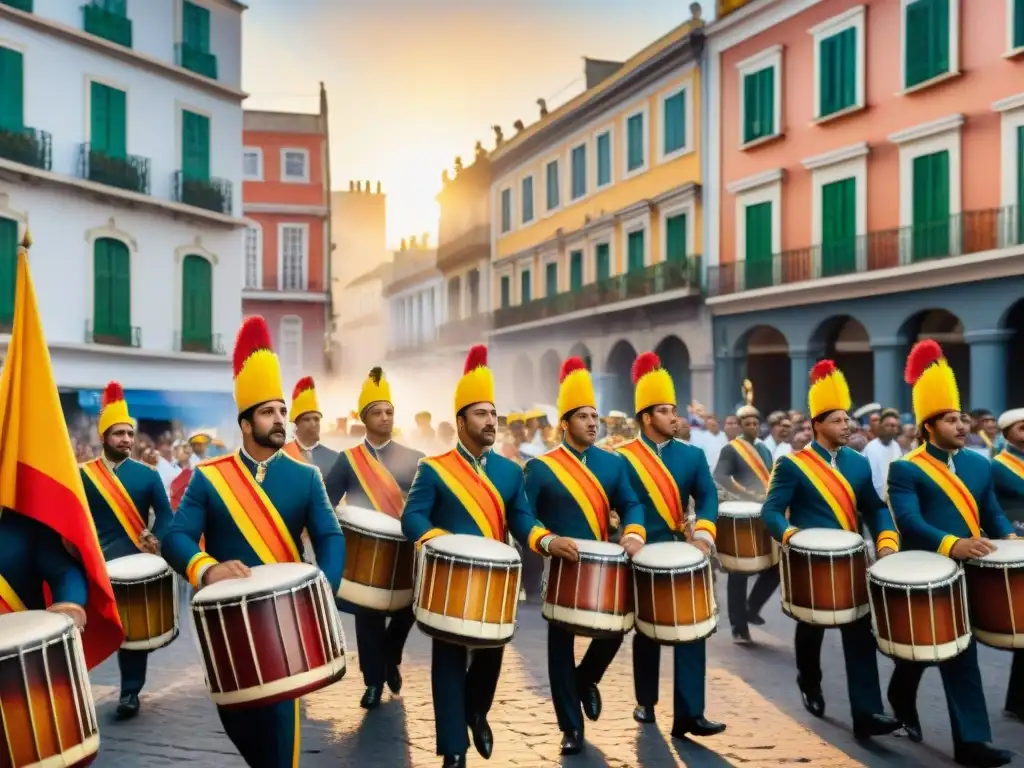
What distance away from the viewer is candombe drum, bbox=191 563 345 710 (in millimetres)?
4500

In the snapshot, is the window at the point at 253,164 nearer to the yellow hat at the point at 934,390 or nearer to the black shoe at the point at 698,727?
the yellow hat at the point at 934,390

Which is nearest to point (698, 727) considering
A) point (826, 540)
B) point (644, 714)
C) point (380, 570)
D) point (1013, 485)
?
point (644, 714)

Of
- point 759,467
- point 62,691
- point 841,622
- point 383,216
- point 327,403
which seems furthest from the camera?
point 383,216

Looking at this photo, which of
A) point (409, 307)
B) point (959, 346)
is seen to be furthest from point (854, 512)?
point (409, 307)

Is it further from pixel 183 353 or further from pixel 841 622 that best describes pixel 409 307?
pixel 841 622

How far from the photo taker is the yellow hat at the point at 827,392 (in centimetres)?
725

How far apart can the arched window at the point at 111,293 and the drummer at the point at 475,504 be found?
2090cm

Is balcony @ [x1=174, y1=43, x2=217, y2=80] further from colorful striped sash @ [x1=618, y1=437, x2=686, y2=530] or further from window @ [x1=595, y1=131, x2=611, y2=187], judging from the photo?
colorful striped sash @ [x1=618, y1=437, x2=686, y2=530]

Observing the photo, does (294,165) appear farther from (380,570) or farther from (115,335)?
(380,570)

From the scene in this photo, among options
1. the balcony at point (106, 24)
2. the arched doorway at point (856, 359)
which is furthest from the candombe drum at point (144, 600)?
the arched doorway at point (856, 359)

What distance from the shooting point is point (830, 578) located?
663cm

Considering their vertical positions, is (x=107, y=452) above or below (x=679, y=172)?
below

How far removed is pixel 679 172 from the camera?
3055cm

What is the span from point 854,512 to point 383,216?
6353cm
